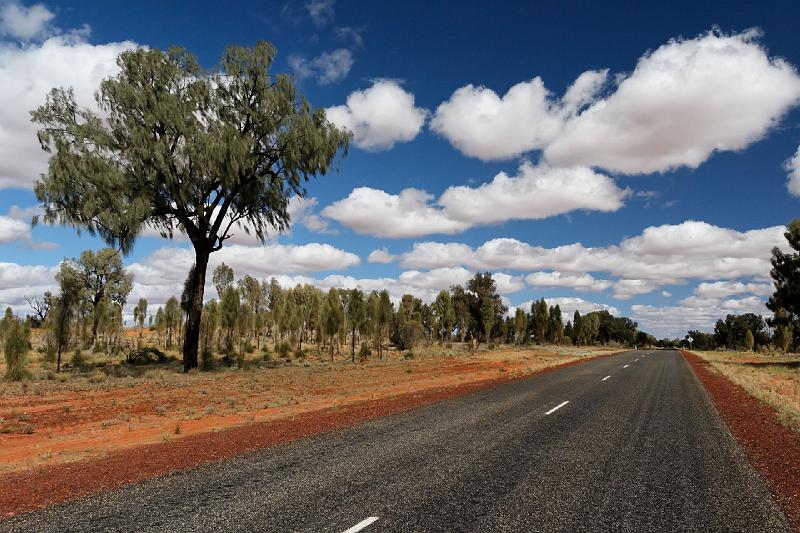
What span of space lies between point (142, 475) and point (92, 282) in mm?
66096

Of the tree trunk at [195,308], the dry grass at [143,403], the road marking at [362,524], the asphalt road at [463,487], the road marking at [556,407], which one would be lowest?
the dry grass at [143,403]

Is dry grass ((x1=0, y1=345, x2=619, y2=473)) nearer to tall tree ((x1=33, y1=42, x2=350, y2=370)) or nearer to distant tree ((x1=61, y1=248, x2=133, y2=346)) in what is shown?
tall tree ((x1=33, y1=42, x2=350, y2=370))

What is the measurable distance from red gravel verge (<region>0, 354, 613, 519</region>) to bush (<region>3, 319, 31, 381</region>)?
1807 centimetres

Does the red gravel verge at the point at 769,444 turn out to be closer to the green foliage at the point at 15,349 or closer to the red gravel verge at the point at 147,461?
the red gravel verge at the point at 147,461

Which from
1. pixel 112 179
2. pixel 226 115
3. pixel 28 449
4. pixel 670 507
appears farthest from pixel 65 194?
pixel 670 507

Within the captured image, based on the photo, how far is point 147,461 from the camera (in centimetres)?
845

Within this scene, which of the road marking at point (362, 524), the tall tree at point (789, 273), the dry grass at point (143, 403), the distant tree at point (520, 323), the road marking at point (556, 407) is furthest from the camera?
the distant tree at point (520, 323)

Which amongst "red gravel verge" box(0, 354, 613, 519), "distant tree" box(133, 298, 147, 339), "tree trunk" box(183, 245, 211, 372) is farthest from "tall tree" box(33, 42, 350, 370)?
"distant tree" box(133, 298, 147, 339)

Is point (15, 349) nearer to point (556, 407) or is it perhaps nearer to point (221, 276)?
point (556, 407)

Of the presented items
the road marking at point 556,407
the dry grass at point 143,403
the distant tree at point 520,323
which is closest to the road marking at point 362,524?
the dry grass at point 143,403

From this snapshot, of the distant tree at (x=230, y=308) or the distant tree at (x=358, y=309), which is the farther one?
the distant tree at (x=358, y=309)

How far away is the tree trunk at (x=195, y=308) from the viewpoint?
2673 centimetres

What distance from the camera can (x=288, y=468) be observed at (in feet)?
25.3

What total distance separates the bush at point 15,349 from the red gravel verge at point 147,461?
18070mm
